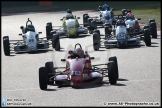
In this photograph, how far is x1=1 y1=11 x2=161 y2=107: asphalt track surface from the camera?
12.6 m

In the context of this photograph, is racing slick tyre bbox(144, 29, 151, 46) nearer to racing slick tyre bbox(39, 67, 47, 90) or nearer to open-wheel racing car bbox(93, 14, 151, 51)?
open-wheel racing car bbox(93, 14, 151, 51)

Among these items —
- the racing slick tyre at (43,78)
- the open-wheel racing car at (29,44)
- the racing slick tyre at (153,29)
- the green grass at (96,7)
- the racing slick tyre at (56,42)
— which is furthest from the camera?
the green grass at (96,7)

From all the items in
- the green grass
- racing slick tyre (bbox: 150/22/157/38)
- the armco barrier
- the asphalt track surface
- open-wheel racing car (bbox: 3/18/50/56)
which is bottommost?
the asphalt track surface

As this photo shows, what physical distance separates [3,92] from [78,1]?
131ft

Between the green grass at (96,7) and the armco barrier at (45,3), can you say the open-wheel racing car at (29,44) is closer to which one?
the green grass at (96,7)

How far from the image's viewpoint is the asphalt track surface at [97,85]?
12576 mm

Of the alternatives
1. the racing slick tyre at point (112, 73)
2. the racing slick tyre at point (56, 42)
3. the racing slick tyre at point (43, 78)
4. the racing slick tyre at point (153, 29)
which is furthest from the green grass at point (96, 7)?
the racing slick tyre at point (43, 78)

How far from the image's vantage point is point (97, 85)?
1448cm

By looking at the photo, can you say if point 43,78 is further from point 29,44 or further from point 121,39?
point 29,44

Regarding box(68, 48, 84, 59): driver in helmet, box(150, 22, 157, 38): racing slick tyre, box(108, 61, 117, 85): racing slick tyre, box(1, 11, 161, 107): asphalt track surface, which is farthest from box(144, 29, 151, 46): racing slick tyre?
box(108, 61, 117, 85): racing slick tyre

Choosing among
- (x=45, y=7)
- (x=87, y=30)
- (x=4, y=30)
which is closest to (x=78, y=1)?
(x=45, y=7)

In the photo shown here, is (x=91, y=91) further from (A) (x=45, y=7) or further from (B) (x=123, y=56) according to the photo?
(A) (x=45, y=7)

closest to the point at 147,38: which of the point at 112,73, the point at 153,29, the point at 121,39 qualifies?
the point at 121,39

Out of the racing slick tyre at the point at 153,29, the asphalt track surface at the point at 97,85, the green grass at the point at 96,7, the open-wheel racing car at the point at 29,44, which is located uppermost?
the green grass at the point at 96,7
